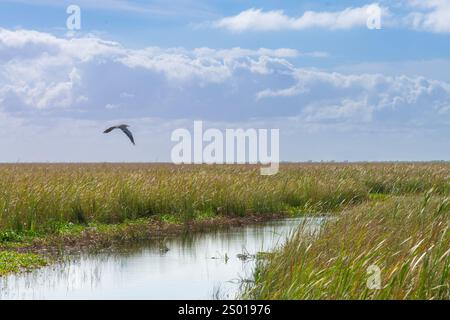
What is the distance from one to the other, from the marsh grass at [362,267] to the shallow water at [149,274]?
1.05 metres

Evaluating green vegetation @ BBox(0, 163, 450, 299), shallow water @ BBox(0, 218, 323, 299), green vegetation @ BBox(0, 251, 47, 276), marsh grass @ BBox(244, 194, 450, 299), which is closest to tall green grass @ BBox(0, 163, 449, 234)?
green vegetation @ BBox(0, 163, 450, 299)

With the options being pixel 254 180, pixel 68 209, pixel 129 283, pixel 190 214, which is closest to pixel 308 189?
pixel 254 180

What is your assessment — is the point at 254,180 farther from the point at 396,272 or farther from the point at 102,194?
the point at 396,272

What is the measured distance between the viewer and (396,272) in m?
6.88

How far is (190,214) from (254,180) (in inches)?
224

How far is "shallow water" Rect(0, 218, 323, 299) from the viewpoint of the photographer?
395 inches

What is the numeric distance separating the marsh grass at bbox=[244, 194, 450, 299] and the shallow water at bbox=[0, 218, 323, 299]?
3.46ft

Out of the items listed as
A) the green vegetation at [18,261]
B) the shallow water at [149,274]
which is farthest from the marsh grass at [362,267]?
the green vegetation at [18,261]

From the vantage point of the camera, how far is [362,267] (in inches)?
296

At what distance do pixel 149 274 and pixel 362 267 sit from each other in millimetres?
5117

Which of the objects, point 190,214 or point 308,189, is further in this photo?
point 308,189

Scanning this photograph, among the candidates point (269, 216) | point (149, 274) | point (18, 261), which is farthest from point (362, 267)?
point (269, 216)
